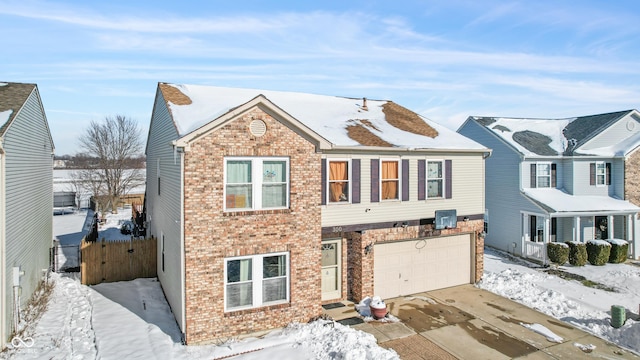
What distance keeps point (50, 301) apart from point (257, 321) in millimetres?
7590

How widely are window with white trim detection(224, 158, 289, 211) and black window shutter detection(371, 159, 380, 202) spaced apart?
12.5 feet

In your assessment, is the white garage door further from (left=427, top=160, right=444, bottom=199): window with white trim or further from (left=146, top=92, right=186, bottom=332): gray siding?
(left=146, top=92, right=186, bottom=332): gray siding

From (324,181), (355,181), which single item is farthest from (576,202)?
(324,181)

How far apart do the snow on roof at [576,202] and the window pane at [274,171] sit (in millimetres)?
15626

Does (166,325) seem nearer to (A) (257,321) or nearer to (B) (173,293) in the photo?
(B) (173,293)

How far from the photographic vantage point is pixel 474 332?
11984 mm

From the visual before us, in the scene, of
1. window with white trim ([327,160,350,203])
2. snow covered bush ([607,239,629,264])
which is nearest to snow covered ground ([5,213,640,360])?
snow covered bush ([607,239,629,264])

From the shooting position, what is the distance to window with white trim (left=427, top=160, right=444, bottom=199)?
15.7 metres

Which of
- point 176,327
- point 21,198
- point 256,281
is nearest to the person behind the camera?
point 256,281

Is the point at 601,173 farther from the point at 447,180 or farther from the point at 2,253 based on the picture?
the point at 2,253

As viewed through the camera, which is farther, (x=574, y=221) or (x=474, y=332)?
(x=574, y=221)

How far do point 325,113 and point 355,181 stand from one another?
420cm

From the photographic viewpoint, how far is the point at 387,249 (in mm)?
15016

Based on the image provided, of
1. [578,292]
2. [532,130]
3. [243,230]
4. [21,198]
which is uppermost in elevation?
[532,130]
